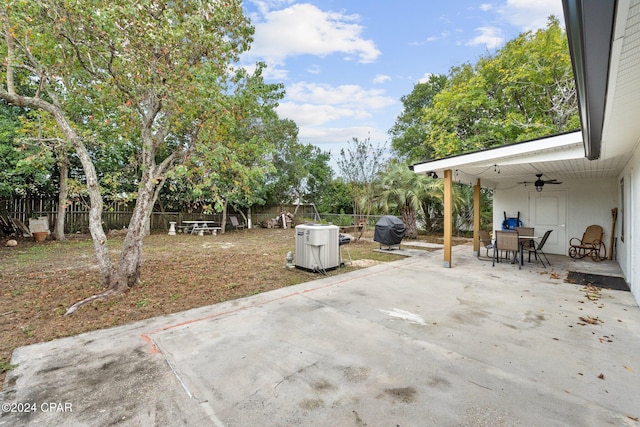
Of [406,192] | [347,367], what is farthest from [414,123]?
[347,367]

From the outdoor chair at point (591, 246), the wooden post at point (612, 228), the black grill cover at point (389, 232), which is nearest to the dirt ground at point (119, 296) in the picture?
the black grill cover at point (389, 232)

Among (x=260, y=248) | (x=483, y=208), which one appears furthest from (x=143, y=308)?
(x=483, y=208)

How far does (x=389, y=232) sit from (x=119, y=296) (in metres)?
7.12

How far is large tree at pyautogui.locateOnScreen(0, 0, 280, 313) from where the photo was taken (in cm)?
405

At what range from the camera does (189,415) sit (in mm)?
1868

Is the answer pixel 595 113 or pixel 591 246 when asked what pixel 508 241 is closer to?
pixel 591 246

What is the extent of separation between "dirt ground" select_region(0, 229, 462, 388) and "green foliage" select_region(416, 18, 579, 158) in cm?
768

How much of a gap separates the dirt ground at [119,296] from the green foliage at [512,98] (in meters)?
7.68

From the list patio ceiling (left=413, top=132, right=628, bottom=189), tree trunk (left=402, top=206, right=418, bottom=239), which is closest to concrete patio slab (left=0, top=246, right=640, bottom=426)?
patio ceiling (left=413, top=132, right=628, bottom=189)

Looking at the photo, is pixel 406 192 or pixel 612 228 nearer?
pixel 612 228

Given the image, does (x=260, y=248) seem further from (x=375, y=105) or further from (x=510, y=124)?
(x=510, y=124)

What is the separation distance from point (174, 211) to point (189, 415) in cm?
1417

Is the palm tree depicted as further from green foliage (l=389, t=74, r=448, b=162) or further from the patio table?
green foliage (l=389, t=74, r=448, b=162)

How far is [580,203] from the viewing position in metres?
8.30
